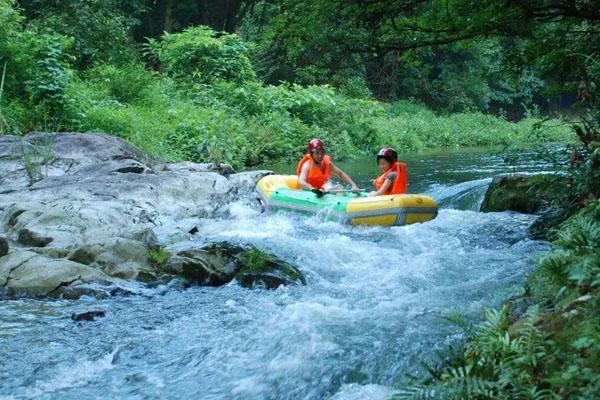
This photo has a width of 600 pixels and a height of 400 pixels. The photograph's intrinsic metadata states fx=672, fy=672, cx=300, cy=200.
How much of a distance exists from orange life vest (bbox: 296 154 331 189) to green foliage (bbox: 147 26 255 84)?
387 inches

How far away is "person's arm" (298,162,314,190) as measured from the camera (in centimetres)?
1054

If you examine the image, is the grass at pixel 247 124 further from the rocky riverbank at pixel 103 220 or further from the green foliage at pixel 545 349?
the green foliage at pixel 545 349

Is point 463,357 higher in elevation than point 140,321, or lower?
higher

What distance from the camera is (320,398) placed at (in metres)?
3.54

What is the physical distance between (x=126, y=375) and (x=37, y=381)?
50cm

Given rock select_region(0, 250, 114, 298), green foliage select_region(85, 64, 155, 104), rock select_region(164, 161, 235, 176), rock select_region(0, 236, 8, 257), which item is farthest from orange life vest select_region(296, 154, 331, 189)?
green foliage select_region(85, 64, 155, 104)

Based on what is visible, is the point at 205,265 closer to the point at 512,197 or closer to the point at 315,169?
the point at 315,169

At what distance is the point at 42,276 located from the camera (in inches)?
226

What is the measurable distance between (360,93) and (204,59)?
6.94 m

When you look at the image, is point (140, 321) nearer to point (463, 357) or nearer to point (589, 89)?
point (463, 357)

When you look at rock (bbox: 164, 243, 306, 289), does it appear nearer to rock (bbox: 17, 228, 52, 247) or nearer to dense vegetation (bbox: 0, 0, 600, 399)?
rock (bbox: 17, 228, 52, 247)

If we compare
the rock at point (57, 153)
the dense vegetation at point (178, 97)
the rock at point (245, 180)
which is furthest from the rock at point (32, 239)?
the rock at point (245, 180)

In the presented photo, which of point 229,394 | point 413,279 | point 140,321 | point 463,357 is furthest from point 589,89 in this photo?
point 140,321

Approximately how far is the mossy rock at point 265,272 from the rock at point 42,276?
1.20m
